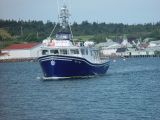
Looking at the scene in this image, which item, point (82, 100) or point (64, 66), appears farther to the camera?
point (64, 66)

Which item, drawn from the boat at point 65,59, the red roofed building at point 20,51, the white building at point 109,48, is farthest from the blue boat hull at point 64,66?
the white building at point 109,48

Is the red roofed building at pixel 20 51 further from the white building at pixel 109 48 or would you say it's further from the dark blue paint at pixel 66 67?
the dark blue paint at pixel 66 67

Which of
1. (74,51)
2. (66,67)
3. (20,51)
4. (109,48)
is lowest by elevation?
(66,67)

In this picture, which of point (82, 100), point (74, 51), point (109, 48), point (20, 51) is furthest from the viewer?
point (109, 48)

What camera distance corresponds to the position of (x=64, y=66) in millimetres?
54094

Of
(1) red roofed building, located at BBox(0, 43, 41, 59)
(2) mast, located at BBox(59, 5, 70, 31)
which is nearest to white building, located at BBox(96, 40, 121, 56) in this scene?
(1) red roofed building, located at BBox(0, 43, 41, 59)

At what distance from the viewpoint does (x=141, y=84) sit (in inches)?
2052

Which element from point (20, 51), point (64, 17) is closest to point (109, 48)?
point (20, 51)

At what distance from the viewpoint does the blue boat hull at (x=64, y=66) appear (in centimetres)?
5378

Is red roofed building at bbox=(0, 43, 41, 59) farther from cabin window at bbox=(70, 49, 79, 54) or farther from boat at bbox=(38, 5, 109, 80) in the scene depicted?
cabin window at bbox=(70, 49, 79, 54)

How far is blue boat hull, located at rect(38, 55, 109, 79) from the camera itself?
2117 inches

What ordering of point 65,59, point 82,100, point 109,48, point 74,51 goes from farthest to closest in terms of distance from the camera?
point 109,48, point 74,51, point 65,59, point 82,100

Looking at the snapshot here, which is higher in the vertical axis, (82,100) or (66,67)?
(66,67)

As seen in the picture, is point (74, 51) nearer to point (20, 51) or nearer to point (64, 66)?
point (64, 66)
